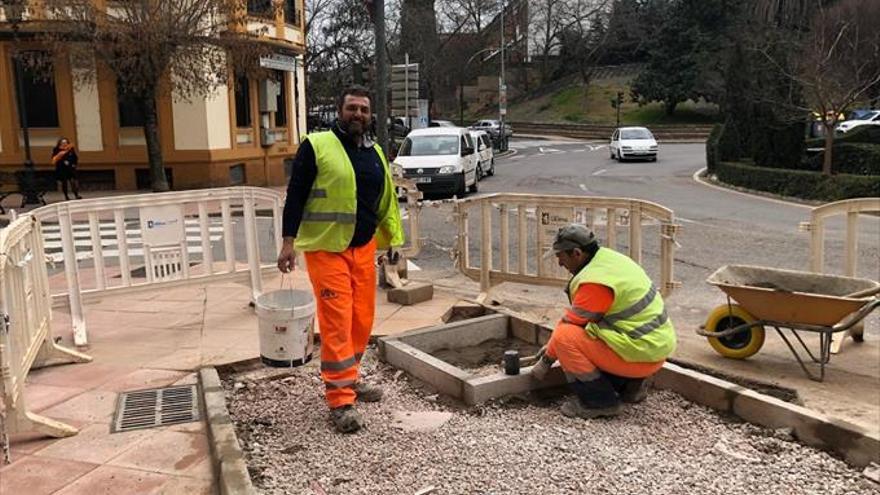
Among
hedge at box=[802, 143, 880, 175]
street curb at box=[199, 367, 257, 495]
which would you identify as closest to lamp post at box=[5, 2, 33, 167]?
street curb at box=[199, 367, 257, 495]

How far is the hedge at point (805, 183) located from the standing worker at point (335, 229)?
60.2 ft

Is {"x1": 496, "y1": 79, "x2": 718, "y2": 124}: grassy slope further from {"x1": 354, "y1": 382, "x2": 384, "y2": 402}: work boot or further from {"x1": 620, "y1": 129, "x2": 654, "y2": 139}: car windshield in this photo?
{"x1": 354, "y1": 382, "x2": 384, "y2": 402}: work boot

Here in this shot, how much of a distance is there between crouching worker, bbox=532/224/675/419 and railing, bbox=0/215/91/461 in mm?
2947

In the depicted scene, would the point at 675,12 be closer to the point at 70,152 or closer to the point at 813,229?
the point at 70,152

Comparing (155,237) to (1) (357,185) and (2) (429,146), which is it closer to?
(1) (357,185)

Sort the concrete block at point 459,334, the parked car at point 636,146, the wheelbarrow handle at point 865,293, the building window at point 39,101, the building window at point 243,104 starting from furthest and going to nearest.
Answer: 1. the parked car at point 636,146
2. the building window at point 243,104
3. the building window at point 39,101
4. the concrete block at point 459,334
5. the wheelbarrow handle at point 865,293

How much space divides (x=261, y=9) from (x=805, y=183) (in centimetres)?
1682

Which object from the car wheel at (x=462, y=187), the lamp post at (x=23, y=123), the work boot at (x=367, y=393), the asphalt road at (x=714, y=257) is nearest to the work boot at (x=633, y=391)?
the asphalt road at (x=714, y=257)

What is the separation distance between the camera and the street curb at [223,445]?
3.60 m

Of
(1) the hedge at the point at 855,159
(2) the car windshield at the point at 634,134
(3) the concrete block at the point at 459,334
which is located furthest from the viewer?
(2) the car windshield at the point at 634,134

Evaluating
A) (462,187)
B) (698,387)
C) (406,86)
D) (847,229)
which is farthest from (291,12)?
(698,387)

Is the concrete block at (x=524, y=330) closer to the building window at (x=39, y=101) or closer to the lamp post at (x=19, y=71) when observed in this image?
the lamp post at (x=19, y=71)

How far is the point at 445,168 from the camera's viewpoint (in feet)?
66.4

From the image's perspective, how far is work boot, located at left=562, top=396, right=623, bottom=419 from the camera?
4.64 meters
